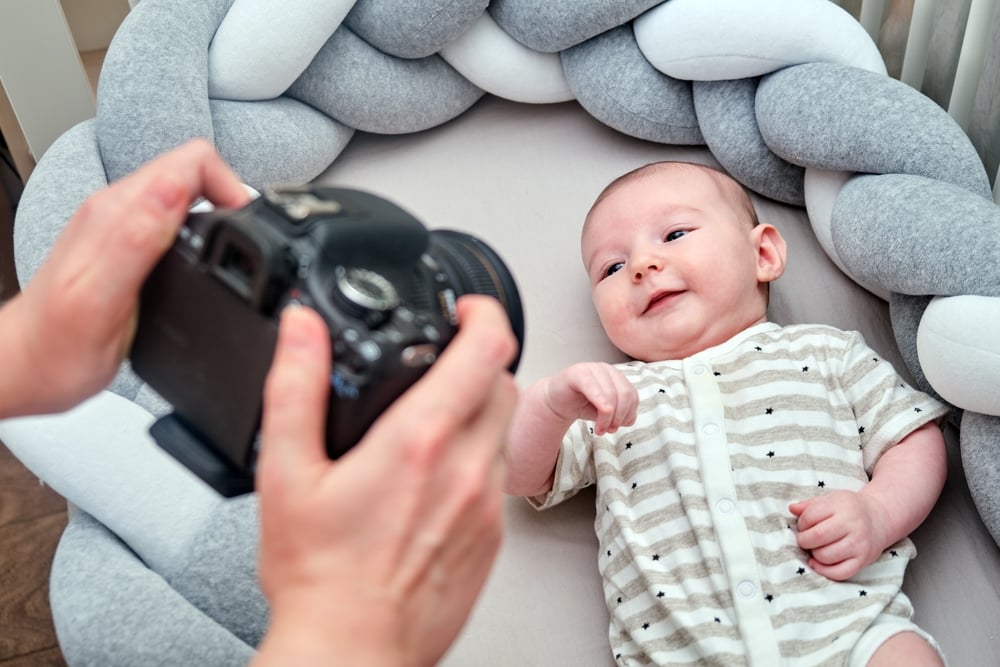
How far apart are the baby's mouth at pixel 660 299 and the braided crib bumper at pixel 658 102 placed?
18cm

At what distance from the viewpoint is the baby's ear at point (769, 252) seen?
3.26 feet

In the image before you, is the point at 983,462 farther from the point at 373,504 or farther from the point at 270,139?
the point at 270,139

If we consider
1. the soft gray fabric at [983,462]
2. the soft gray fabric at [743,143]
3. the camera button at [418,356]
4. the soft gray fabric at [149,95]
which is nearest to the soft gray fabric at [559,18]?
the soft gray fabric at [743,143]

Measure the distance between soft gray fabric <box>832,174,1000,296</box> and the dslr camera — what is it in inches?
19.5

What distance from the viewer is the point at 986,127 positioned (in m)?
1.02

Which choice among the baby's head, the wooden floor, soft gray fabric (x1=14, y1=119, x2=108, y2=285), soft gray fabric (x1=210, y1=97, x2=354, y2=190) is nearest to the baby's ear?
the baby's head

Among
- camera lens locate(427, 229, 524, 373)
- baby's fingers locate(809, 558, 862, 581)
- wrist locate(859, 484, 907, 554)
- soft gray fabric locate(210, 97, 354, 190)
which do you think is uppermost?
camera lens locate(427, 229, 524, 373)

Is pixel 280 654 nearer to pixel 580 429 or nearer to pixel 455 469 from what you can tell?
pixel 455 469

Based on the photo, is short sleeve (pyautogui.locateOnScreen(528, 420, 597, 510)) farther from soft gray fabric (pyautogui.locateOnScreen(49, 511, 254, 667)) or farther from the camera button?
the camera button

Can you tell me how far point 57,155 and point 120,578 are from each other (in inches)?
Answer: 18.3

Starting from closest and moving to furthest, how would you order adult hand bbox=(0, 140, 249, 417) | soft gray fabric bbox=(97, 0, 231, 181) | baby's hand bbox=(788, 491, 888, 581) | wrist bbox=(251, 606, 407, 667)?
wrist bbox=(251, 606, 407, 667), adult hand bbox=(0, 140, 249, 417), baby's hand bbox=(788, 491, 888, 581), soft gray fabric bbox=(97, 0, 231, 181)

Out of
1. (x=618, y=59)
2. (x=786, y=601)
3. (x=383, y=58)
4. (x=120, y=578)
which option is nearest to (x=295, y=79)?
(x=383, y=58)

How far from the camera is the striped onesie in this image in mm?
818

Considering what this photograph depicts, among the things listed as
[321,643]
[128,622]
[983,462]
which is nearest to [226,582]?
[128,622]
